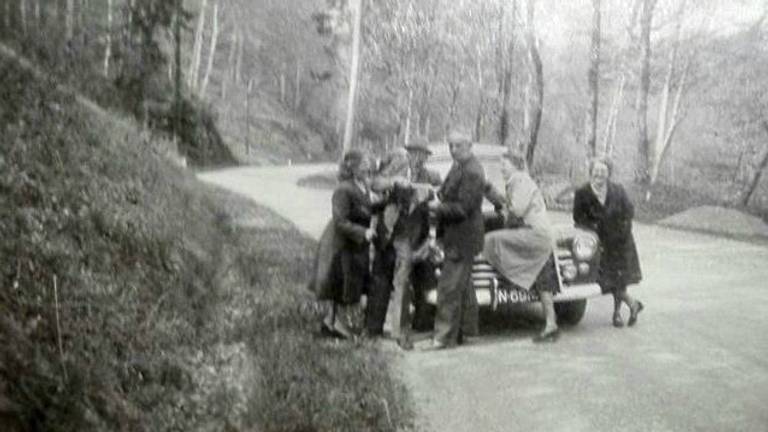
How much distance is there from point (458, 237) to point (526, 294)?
2.97 ft

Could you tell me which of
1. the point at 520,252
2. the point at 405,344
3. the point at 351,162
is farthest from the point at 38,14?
the point at 520,252

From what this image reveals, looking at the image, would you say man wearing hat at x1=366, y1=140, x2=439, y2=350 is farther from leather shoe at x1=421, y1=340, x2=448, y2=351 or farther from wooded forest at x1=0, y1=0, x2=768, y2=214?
wooded forest at x1=0, y1=0, x2=768, y2=214

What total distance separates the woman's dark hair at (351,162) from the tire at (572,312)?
10.5 feet

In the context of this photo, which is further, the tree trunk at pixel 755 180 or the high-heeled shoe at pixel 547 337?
the high-heeled shoe at pixel 547 337

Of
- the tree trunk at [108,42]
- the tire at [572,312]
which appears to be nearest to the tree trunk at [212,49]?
the tree trunk at [108,42]

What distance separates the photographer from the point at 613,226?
6.10 m

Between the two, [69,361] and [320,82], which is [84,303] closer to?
[69,361]

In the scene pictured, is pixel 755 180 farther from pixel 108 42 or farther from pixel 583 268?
pixel 108 42

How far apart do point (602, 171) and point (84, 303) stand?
3778 millimetres

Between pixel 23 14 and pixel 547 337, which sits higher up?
pixel 23 14

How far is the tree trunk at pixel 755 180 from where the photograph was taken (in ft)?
13.6

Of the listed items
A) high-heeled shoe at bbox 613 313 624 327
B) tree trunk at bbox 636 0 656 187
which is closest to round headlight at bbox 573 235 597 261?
high-heeled shoe at bbox 613 313 624 327

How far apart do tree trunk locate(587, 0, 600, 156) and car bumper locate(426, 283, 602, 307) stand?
114 centimetres

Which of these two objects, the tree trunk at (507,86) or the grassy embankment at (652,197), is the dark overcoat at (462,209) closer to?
the tree trunk at (507,86)
